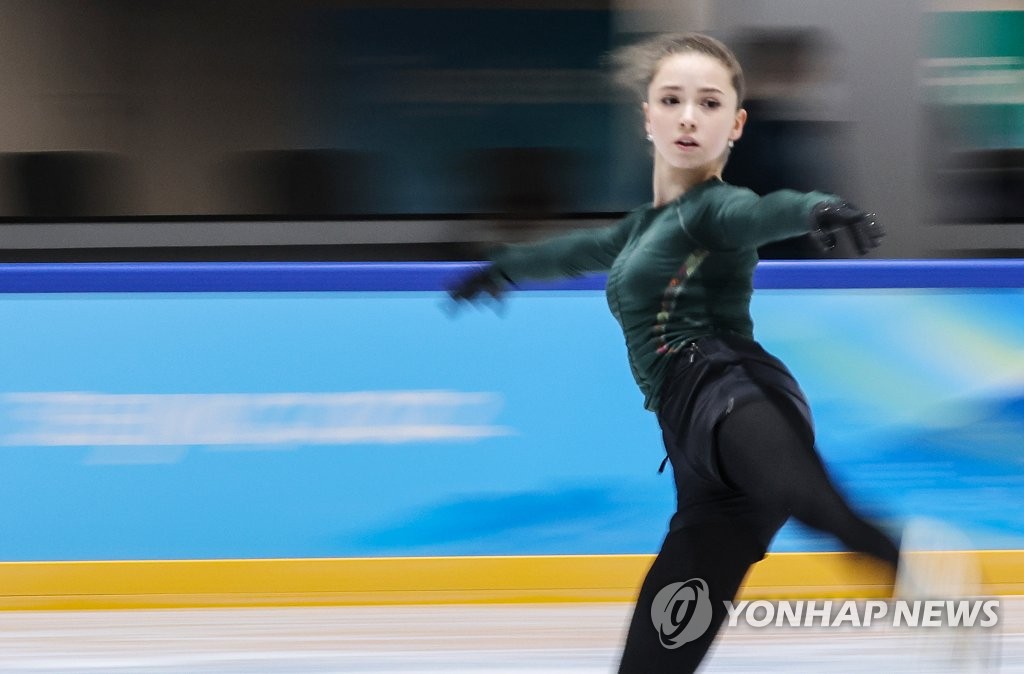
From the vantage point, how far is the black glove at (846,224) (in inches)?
64.8

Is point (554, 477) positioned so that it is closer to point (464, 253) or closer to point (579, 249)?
point (464, 253)

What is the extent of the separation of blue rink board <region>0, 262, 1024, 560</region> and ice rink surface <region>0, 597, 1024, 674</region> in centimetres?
17

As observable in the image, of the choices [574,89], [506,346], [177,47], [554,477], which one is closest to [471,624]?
[554,477]

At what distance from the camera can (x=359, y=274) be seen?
3.44m

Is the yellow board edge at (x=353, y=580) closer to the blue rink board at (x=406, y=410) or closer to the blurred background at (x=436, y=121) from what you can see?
the blue rink board at (x=406, y=410)

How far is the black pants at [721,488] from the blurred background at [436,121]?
5.05 ft

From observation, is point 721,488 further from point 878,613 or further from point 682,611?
point 878,613

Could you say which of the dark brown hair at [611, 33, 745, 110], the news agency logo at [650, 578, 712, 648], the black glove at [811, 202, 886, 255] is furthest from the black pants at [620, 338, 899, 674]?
the dark brown hair at [611, 33, 745, 110]

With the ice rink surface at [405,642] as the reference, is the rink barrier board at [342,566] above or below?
above

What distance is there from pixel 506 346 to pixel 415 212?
433 mm

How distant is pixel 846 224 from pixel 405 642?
1855mm

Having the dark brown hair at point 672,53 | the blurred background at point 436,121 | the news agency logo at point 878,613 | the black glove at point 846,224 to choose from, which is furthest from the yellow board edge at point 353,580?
the black glove at point 846,224

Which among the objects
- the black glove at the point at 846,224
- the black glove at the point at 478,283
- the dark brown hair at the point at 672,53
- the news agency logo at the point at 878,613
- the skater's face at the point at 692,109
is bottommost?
the news agency logo at the point at 878,613

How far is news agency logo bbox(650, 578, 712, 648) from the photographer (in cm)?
187
